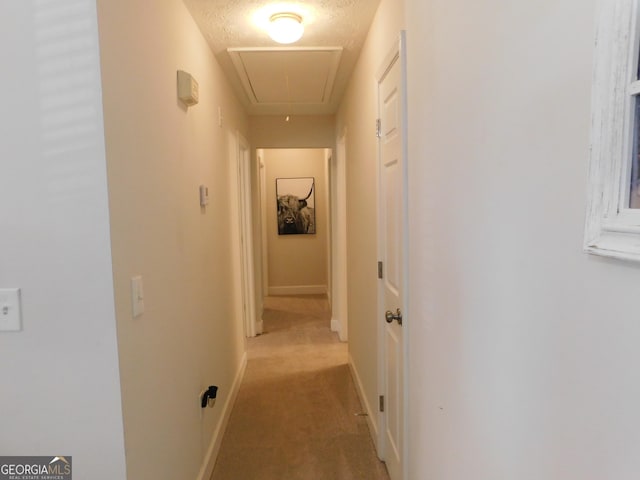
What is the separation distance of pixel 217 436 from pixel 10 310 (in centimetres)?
163

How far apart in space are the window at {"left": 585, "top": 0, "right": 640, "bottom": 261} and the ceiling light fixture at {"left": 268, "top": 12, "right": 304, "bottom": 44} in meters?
1.78

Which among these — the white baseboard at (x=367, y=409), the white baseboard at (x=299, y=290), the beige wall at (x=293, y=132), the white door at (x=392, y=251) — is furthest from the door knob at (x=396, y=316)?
the white baseboard at (x=299, y=290)

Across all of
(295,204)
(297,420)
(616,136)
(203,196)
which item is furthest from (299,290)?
(616,136)

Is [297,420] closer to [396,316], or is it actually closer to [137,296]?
[396,316]

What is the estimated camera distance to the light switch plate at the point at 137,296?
4.16 feet

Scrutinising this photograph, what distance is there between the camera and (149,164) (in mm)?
1437

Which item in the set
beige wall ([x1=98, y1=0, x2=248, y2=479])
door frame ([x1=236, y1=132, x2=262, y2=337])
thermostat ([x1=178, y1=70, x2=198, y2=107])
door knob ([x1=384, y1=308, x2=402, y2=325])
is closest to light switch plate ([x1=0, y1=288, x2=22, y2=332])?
beige wall ([x1=98, y1=0, x2=248, y2=479])

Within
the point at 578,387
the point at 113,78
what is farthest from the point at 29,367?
the point at 578,387

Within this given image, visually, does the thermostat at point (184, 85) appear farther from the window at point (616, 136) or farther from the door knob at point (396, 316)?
the window at point (616, 136)

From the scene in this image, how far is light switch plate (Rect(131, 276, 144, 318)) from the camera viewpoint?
4.16 feet

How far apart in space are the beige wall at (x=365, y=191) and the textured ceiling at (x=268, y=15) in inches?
3.4

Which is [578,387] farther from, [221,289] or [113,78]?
[221,289]

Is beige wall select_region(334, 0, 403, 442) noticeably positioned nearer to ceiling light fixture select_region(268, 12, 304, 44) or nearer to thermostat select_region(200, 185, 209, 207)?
ceiling light fixture select_region(268, 12, 304, 44)

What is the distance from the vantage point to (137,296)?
4.25 feet
